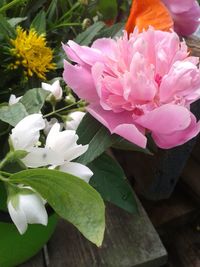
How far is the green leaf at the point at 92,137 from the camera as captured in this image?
27 centimetres

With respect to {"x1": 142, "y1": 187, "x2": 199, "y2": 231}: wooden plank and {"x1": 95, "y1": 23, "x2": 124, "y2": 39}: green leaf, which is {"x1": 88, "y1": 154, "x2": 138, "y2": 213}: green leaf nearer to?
{"x1": 95, "y1": 23, "x2": 124, "y2": 39}: green leaf

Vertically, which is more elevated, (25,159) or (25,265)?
(25,159)

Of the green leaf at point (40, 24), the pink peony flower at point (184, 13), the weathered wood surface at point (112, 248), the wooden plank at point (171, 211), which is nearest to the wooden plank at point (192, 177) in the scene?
the wooden plank at point (171, 211)

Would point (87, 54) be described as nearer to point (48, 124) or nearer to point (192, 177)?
point (48, 124)

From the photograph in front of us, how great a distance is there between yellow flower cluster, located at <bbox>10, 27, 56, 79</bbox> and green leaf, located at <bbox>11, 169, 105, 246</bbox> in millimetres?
131

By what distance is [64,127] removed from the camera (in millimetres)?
308

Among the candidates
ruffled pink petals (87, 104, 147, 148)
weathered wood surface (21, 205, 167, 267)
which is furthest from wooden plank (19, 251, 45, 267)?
ruffled pink petals (87, 104, 147, 148)

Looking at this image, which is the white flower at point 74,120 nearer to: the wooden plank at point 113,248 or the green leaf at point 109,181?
the green leaf at point 109,181

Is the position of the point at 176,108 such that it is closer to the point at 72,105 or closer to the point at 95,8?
the point at 72,105

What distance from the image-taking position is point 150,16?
0.35 metres

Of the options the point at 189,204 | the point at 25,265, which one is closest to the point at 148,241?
the point at 25,265

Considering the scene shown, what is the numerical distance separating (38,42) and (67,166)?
0.39ft

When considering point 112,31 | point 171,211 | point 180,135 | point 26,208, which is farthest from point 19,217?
point 171,211

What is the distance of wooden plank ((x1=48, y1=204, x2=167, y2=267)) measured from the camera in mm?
455
